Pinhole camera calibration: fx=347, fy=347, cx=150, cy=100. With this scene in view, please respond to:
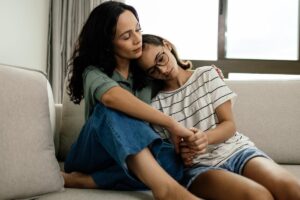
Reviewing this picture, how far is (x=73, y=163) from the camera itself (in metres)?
1.18

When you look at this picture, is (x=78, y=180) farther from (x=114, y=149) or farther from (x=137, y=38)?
(x=137, y=38)

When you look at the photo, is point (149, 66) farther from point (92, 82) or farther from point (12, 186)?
point (12, 186)

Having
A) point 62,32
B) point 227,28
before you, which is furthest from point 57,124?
point 227,28

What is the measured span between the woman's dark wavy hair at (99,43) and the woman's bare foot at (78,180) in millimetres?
349

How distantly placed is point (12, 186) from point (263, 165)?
756mm

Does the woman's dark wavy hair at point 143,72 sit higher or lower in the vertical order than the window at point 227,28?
lower

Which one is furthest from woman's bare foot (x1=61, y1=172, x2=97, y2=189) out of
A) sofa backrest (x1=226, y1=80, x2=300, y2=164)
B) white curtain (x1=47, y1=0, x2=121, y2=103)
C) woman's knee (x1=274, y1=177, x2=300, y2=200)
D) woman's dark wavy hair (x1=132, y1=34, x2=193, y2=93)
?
white curtain (x1=47, y1=0, x2=121, y2=103)

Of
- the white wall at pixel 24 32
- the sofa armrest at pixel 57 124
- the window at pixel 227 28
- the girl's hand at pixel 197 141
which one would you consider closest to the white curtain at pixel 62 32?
the white wall at pixel 24 32

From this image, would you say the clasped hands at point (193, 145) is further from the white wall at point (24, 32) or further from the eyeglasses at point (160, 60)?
the white wall at point (24, 32)

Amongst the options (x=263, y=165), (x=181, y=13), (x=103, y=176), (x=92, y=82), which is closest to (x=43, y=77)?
(x=92, y=82)

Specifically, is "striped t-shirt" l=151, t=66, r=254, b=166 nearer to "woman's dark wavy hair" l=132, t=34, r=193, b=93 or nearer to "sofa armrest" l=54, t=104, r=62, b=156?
"woman's dark wavy hair" l=132, t=34, r=193, b=93

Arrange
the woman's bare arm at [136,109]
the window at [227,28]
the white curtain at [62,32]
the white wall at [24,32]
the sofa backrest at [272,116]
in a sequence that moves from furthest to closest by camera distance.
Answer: the window at [227,28] → the white curtain at [62,32] → the white wall at [24,32] → the sofa backrest at [272,116] → the woman's bare arm at [136,109]

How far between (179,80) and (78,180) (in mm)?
527

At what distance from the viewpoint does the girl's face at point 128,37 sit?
1.24m
